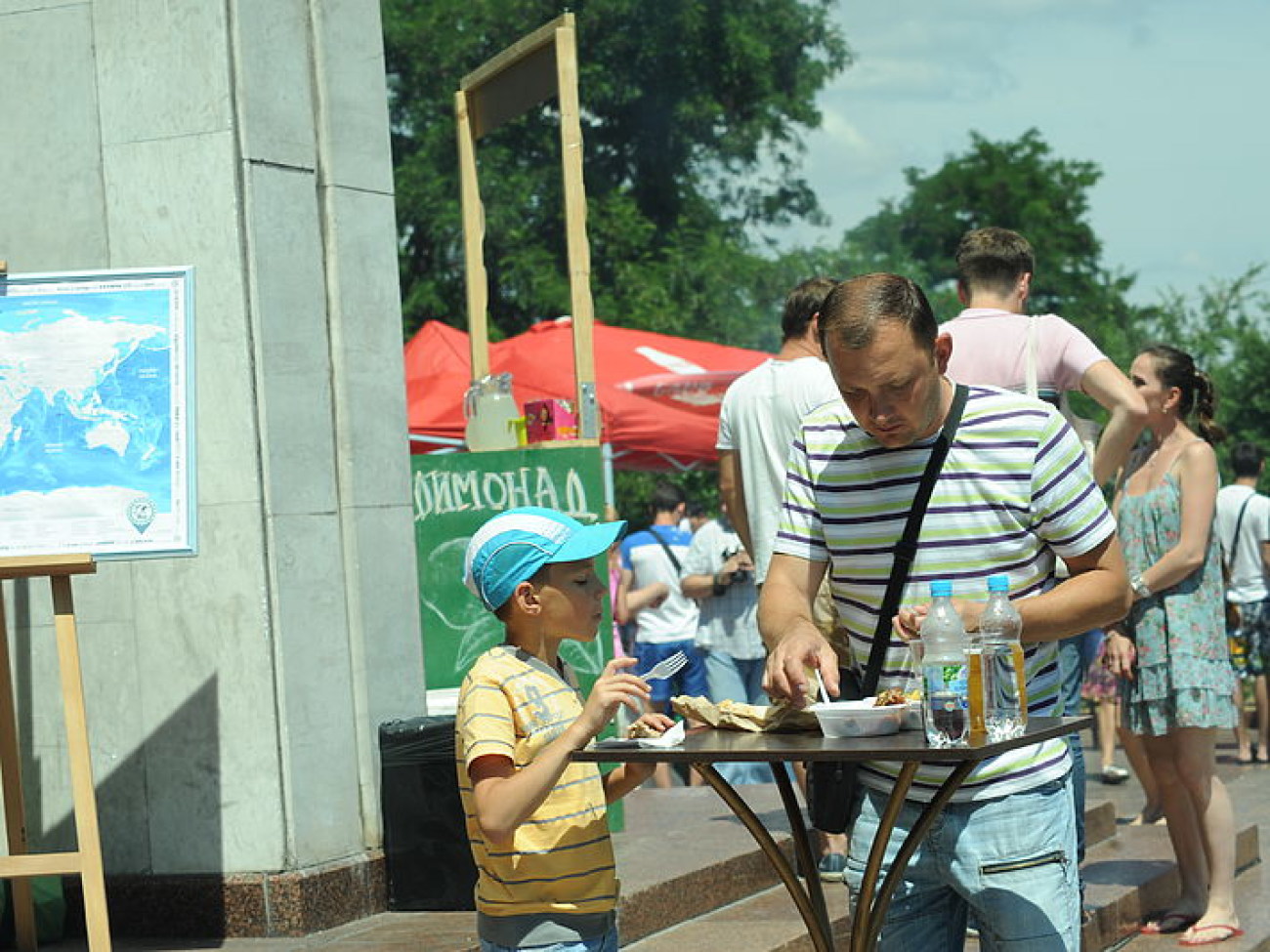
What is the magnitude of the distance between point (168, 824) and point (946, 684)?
347 centimetres

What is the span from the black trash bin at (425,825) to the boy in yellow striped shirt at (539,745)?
236 cm

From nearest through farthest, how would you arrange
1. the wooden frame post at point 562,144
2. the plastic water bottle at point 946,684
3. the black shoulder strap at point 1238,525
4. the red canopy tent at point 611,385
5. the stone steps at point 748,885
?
the plastic water bottle at point 946,684 → the stone steps at point 748,885 → the wooden frame post at point 562,144 → the black shoulder strap at point 1238,525 → the red canopy tent at point 611,385

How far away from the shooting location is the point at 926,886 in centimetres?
358

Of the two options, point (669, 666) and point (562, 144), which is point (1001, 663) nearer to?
point (669, 666)

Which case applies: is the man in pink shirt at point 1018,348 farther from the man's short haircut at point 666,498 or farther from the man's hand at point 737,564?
the man's short haircut at point 666,498

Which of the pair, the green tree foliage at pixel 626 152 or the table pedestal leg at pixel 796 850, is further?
the green tree foliage at pixel 626 152

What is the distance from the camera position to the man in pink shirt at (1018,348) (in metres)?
5.61

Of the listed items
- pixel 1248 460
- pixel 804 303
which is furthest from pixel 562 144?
pixel 1248 460

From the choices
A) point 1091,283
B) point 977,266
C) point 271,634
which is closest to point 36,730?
point 271,634

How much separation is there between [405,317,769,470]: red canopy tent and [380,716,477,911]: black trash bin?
20.6 ft

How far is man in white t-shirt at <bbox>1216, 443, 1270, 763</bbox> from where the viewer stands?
38.8 ft

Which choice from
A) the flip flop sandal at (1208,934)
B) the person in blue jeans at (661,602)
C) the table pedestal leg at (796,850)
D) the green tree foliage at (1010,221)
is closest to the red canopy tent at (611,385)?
the person in blue jeans at (661,602)

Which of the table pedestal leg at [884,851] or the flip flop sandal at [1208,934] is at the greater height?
the table pedestal leg at [884,851]

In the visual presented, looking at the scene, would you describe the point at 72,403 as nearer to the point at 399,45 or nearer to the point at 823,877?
the point at 823,877
